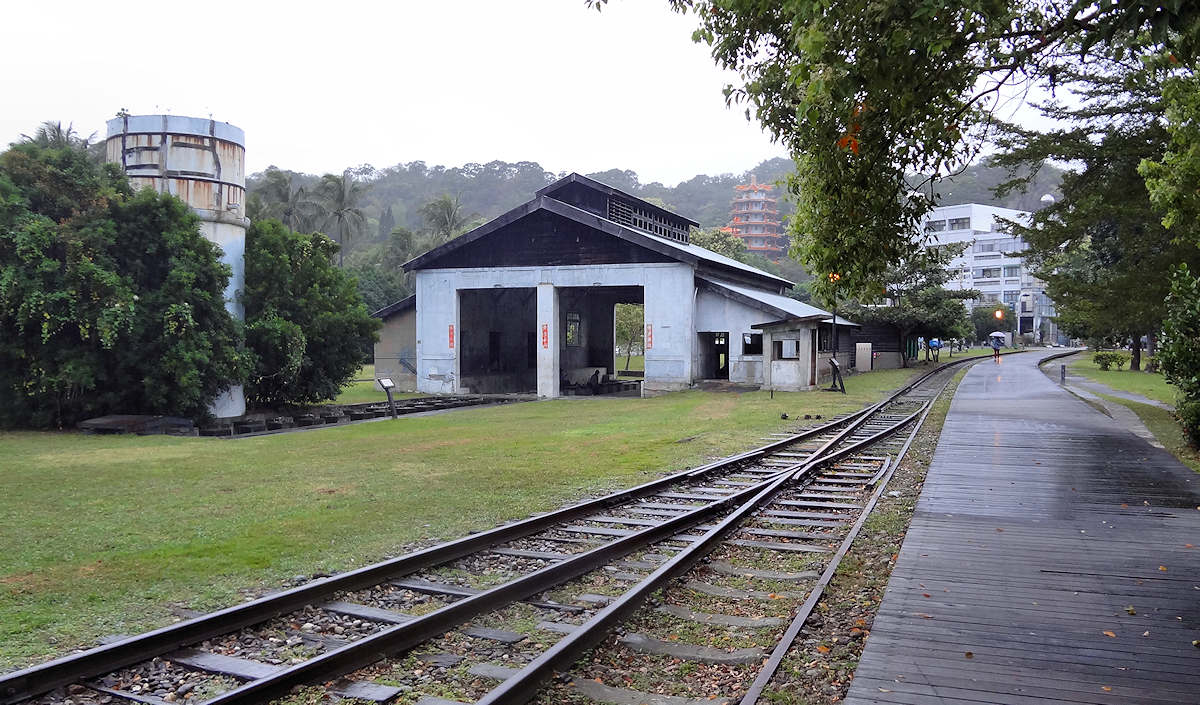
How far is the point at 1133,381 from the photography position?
36469 millimetres

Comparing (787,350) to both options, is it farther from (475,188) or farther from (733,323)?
(475,188)

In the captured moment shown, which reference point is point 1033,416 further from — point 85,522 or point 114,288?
point 114,288

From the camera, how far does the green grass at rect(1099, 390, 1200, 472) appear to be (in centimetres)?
1445

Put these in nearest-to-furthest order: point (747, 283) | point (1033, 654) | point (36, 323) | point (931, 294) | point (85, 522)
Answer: point (1033, 654) → point (85, 522) → point (36, 323) → point (747, 283) → point (931, 294)

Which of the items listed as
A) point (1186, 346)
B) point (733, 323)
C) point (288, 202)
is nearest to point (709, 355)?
point (733, 323)

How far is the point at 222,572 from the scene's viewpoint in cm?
729

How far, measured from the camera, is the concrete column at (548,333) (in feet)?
113

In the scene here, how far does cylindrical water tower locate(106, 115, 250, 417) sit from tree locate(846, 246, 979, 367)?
3592cm

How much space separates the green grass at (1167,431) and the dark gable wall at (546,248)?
664 inches

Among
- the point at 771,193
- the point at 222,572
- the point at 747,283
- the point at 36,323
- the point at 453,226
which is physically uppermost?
the point at 771,193

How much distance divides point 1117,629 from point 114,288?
66.9ft

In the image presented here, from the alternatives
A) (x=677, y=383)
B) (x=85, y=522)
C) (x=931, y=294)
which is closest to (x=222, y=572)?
(x=85, y=522)

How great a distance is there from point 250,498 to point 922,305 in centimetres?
4664

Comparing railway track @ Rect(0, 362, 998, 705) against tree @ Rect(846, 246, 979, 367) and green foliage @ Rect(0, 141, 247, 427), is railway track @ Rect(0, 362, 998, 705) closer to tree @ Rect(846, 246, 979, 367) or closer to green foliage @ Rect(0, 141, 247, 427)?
green foliage @ Rect(0, 141, 247, 427)
